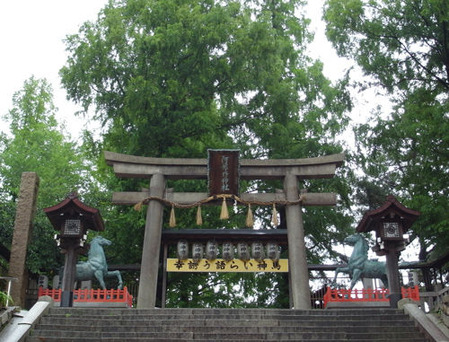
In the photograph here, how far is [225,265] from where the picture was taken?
45.8 ft

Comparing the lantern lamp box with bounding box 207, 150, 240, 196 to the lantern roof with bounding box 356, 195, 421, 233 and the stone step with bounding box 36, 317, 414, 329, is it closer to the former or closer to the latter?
the lantern roof with bounding box 356, 195, 421, 233

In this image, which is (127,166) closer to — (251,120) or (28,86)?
(251,120)

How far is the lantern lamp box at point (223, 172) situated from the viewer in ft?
47.1

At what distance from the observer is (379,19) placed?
55.0ft

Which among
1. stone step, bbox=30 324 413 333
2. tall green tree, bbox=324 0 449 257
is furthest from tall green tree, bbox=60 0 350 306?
stone step, bbox=30 324 413 333

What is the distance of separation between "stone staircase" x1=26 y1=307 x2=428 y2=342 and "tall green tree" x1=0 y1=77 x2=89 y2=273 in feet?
22.6

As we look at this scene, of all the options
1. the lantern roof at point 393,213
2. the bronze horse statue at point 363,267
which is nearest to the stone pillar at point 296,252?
the bronze horse statue at point 363,267

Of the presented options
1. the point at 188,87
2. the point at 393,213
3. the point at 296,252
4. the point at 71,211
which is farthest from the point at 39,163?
the point at 393,213

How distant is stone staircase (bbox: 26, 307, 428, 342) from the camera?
8961 millimetres

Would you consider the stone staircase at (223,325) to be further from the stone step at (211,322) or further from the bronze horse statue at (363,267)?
the bronze horse statue at (363,267)

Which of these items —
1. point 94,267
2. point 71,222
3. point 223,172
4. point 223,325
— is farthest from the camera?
point 223,172

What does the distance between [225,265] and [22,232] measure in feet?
18.4

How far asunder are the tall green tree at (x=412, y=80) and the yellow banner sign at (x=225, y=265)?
4.73 meters

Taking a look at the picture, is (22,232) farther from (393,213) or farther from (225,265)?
(393,213)
